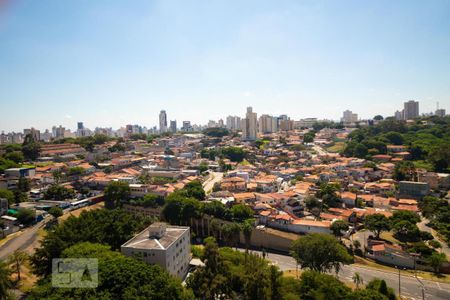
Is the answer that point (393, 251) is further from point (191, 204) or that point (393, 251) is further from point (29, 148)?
point (29, 148)

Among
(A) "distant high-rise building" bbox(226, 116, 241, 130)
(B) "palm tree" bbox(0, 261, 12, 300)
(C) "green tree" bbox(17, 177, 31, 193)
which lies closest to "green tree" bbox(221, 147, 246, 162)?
(C) "green tree" bbox(17, 177, 31, 193)

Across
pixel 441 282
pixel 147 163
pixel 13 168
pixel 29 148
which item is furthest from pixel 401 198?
pixel 29 148

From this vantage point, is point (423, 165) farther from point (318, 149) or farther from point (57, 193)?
point (57, 193)

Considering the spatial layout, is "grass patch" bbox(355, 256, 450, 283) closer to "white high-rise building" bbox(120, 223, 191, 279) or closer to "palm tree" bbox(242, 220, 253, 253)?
"palm tree" bbox(242, 220, 253, 253)

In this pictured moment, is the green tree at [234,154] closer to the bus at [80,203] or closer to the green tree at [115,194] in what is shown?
the green tree at [115,194]
